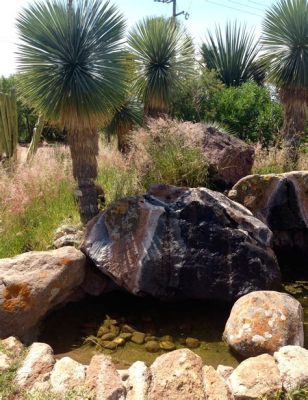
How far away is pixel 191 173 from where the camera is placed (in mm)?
6285

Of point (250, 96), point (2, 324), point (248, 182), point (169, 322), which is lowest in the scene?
point (169, 322)

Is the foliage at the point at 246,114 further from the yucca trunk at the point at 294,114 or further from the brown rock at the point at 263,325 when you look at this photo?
A: the brown rock at the point at 263,325

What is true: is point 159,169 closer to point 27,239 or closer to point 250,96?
point 27,239

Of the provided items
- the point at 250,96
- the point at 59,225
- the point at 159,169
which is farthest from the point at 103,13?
the point at 250,96

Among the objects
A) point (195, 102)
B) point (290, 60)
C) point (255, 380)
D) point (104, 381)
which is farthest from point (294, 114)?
point (104, 381)

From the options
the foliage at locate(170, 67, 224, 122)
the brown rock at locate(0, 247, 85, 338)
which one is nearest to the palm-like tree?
the foliage at locate(170, 67, 224, 122)

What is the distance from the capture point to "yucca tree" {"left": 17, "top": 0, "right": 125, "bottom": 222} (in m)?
5.11

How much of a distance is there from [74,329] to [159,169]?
266 centimetres

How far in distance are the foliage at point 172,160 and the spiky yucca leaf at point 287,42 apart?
3.34 m

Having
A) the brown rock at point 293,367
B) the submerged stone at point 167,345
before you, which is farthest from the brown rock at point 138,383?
the submerged stone at point 167,345

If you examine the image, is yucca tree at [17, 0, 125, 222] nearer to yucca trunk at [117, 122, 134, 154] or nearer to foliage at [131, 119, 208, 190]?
foliage at [131, 119, 208, 190]

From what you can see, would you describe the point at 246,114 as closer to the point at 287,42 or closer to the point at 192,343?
the point at 287,42

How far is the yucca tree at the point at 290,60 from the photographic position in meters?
8.60

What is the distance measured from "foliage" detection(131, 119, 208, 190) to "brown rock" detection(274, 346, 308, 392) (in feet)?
11.2
